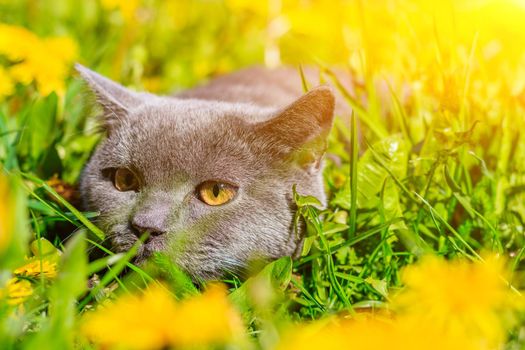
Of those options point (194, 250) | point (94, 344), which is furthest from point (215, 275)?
point (94, 344)

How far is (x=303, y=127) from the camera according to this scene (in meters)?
1.59

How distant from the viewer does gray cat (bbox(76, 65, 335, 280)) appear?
57.3 inches

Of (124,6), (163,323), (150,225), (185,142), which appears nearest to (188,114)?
(185,142)

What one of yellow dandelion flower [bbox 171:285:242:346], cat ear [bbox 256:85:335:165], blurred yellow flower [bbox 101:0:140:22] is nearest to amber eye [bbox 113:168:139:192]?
cat ear [bbox 256:85:335:165]

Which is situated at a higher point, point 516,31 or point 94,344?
point 516,31

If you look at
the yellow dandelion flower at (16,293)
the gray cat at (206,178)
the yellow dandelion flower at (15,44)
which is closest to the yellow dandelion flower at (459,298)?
the yellow dandelion flower at (16,293)

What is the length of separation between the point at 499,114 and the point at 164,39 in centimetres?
203

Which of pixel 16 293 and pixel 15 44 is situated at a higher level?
pixel 15 44

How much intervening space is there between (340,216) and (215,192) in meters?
0.33

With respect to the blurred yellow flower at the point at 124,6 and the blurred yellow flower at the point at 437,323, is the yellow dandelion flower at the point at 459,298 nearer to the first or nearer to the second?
the blurred yellow flower at the point at 437,323

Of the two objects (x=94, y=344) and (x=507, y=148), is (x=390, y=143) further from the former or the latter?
(x=94, y=344)

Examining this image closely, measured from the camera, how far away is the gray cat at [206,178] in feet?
4.78

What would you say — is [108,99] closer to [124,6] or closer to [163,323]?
[163,323]

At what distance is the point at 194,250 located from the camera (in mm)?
1445
